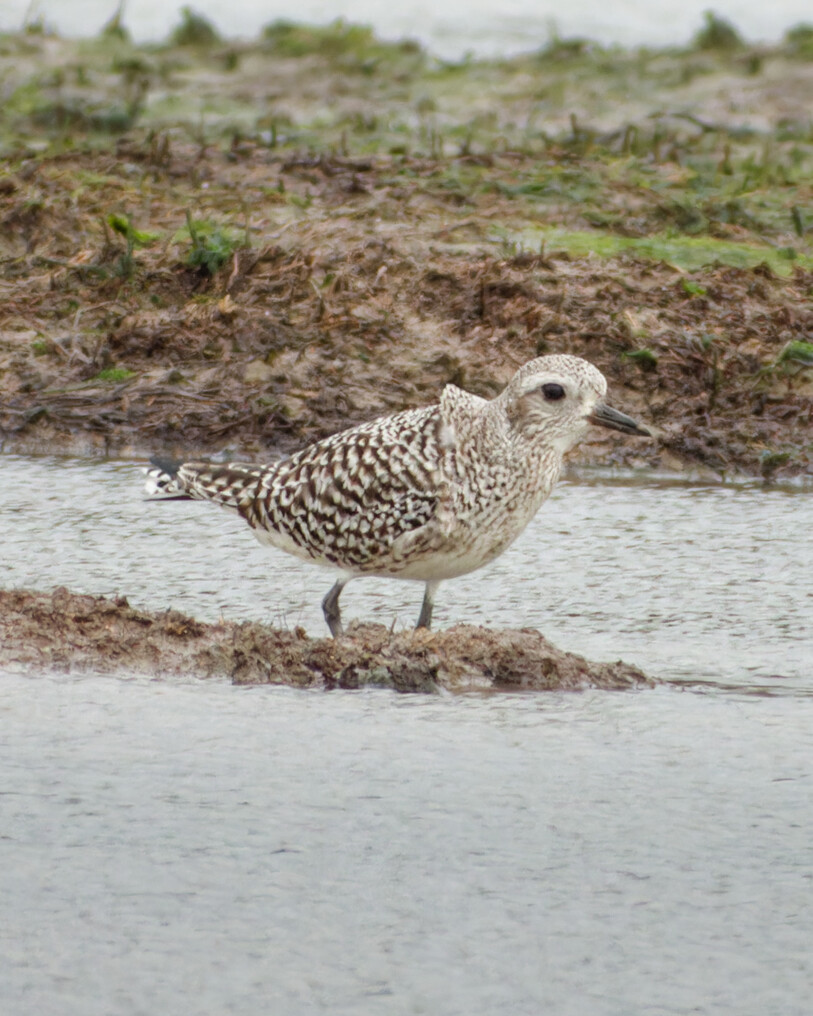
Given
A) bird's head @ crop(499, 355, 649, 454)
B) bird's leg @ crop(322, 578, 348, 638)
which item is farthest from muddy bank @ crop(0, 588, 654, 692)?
bird's head @ crop(499, 355, 649, 454)

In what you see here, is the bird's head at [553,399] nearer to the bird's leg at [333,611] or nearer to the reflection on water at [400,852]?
the bird's leg at [333,611]

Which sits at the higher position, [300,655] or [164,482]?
[164,482]

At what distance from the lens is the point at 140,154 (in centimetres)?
1372

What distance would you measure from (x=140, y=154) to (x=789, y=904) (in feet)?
34.9

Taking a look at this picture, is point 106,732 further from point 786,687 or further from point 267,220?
point 267,220

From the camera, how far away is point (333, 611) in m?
6.38

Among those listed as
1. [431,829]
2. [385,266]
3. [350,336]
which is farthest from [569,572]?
[385,266]

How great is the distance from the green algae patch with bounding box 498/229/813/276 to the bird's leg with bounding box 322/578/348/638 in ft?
17.1

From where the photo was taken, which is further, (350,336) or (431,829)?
(350,336)

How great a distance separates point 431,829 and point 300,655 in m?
1.42

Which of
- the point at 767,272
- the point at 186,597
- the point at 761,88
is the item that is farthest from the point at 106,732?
the point at 761,88

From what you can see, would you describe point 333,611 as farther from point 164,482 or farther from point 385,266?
point 385,266

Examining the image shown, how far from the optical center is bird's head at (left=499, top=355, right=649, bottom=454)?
6324mm

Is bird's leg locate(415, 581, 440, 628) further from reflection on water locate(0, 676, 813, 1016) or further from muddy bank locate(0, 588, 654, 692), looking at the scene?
reflection on water locate(0, 676, 813, 1016)
